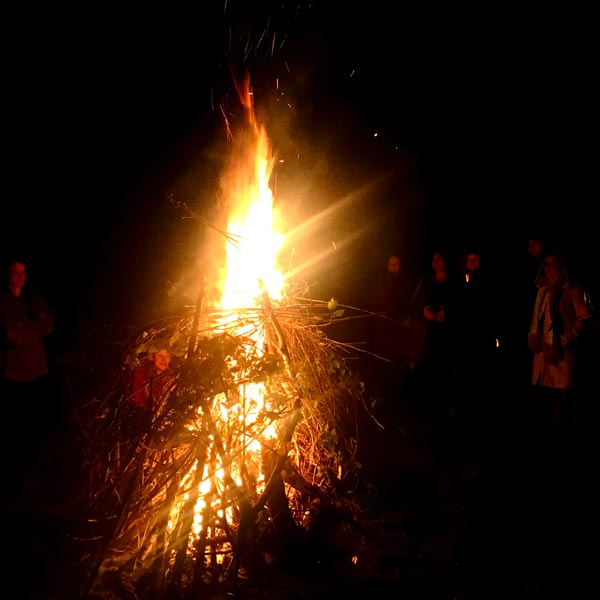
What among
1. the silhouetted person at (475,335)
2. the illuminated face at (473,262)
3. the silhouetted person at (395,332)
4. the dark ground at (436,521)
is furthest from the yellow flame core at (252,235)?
the illuminated face at (473,262)

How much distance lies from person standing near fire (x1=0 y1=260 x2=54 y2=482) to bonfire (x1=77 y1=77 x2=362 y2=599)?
2069 mm

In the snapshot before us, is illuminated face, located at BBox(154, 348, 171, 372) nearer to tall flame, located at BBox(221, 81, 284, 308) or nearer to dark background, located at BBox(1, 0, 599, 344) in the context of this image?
tall flame, located at BBox(221, 81, 284, 308)

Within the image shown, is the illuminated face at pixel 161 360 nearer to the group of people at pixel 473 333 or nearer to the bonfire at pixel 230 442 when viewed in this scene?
the bonfire at pixel 230 442

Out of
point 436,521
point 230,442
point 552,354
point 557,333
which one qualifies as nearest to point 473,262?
point 557,333

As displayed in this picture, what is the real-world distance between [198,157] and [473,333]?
6.29 metres

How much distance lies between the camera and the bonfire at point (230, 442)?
304 centimetres

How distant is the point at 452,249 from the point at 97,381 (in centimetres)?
760

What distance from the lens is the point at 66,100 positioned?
10180 millimetres

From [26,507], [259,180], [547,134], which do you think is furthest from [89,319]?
[547,134]

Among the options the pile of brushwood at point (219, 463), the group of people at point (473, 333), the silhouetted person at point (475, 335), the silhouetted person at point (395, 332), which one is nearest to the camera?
the pile of brushwood at point (219, 463)

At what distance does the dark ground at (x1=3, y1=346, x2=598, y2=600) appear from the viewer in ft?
10.1

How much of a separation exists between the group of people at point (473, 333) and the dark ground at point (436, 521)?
2.41ft

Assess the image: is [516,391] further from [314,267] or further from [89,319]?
[89,319]

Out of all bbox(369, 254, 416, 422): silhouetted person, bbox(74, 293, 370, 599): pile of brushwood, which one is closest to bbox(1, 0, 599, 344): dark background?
bbox(369, 254, 416, 422): silhouetted person
